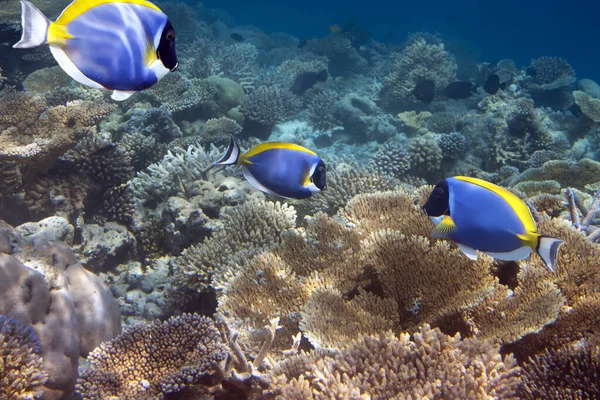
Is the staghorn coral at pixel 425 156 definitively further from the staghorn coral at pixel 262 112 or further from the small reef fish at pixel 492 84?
the small reef fish at pixel 492 84

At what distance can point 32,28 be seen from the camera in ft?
4.47

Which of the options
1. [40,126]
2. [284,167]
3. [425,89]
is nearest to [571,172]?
[425,89]

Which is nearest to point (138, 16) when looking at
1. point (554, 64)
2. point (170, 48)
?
point (170, 48)

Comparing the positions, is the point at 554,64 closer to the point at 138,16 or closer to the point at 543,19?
the point at 138,16

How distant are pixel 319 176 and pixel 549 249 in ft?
4.68

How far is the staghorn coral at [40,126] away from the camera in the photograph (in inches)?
176

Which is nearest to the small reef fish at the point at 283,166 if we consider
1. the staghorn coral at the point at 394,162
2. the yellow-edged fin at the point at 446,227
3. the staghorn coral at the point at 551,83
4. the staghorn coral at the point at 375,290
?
the staghorn coral at the point at 375,290

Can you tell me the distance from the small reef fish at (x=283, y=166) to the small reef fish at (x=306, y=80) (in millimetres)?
11263

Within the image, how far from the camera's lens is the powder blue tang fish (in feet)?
4.81

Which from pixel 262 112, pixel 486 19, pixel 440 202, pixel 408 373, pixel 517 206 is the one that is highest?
pixel 517 206

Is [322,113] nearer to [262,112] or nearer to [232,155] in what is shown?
[262,112]

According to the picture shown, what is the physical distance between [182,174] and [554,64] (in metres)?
16.1

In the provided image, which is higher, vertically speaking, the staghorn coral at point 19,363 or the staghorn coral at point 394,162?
the staghorn coral at point 19,363

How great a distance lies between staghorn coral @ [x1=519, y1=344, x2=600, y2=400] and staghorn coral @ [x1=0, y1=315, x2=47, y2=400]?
3.02m
